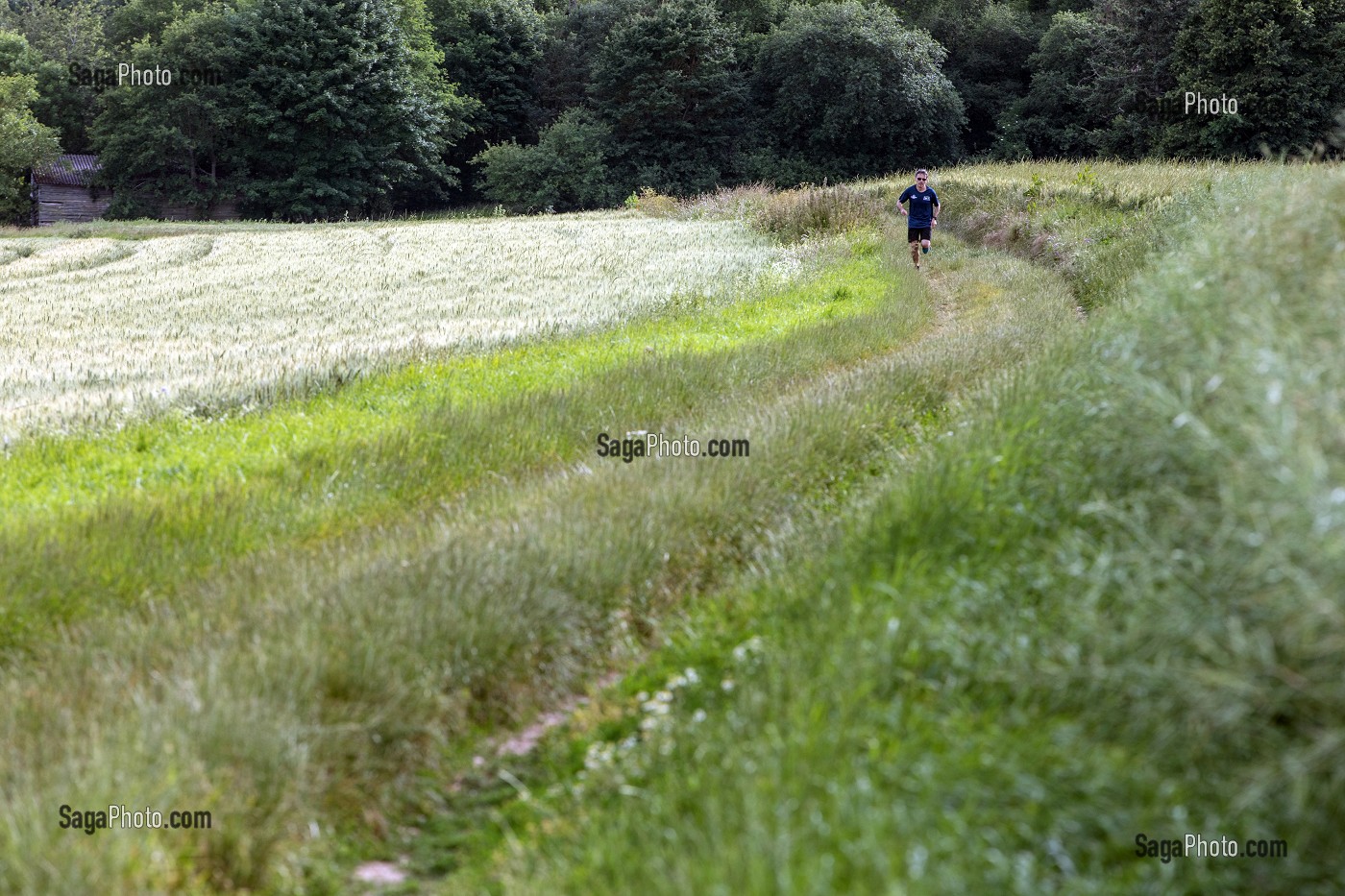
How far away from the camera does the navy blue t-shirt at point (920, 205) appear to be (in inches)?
667

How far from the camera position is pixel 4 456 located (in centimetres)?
615

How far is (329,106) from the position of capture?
150 feet

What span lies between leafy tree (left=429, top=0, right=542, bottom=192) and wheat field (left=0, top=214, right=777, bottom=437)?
1322 inches

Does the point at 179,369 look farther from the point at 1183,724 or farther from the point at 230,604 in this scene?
the point at 1183,724

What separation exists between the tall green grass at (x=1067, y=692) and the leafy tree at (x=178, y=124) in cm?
4847

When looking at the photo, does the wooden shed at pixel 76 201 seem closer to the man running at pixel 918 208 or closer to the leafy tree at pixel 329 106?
the leafy tree at pixel 329 106

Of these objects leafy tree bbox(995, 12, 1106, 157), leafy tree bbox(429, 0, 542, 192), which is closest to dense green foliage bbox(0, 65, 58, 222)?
leafy tree bbox(429, 0, 542, 192)

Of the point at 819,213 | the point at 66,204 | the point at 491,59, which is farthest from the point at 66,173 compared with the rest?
the point at 819,213

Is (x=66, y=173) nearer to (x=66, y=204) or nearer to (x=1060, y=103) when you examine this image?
(x=66, y=204)

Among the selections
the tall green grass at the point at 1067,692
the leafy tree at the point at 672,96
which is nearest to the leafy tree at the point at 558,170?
the leafy tree at the point at 672,96

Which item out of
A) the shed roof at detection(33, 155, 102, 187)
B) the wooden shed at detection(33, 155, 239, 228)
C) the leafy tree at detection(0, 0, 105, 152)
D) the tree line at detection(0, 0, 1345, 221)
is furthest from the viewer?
the leafy tree at detection(0, 0, 105, 152)

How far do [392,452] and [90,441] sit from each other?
6.62 ft

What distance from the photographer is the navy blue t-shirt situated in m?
16.9
